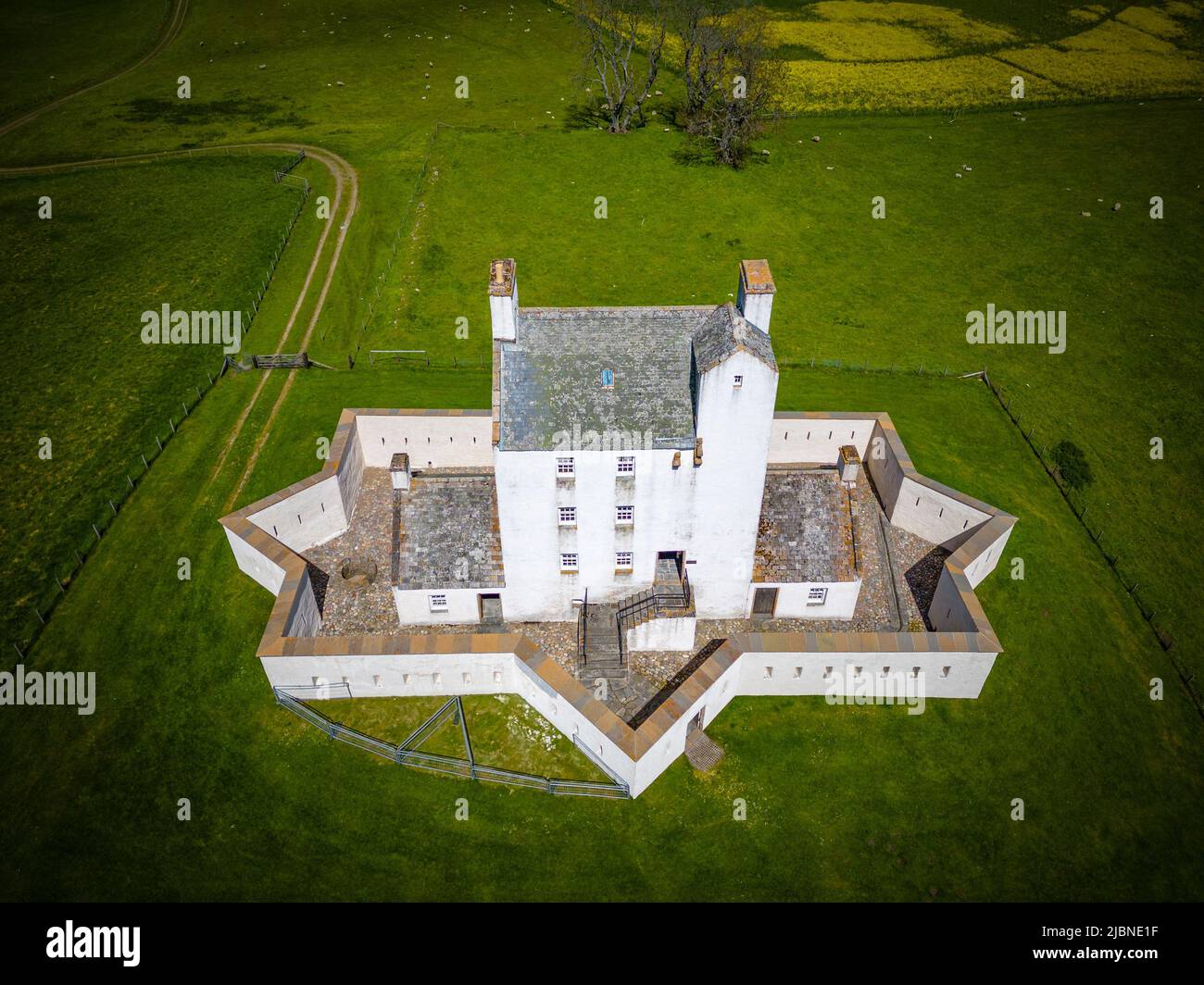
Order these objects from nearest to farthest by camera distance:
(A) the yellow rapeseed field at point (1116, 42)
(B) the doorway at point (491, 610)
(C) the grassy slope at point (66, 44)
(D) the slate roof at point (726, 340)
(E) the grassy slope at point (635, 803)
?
(E) the grassy slope at point (635, 803), (D) the slate roof at point (726, 340), (B) the doorway at point (491, 610), (C) the grassy slope at point (66, 44), (A) the yellow rapeseed field at point (1116, 42)

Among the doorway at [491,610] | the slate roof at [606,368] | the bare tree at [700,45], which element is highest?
the bare tree at [700,45]

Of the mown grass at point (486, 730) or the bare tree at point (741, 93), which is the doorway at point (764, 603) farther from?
the bare tree at point (741, 93)

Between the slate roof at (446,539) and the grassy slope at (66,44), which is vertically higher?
the grassy slope at (66,44)

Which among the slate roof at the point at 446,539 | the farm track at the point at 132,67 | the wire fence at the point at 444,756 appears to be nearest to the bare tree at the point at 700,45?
the slate roof at the point at 446,539

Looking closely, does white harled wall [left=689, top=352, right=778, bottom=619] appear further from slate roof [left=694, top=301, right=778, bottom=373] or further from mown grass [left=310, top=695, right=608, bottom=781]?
mown grass [left=310, top=695, right=608, bottom=781]

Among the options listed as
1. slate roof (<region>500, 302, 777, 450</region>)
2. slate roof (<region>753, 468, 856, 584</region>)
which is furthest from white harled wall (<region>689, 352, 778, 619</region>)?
slate roof (<region>500, 302, 777, 450</region>)

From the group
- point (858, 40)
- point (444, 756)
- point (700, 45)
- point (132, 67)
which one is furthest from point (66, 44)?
point (444, 756)

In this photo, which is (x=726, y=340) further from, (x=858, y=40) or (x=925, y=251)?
(x=858, y=40)
